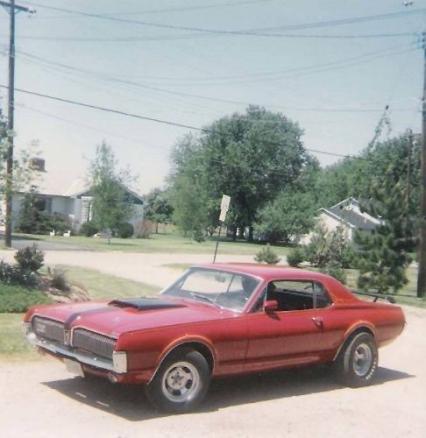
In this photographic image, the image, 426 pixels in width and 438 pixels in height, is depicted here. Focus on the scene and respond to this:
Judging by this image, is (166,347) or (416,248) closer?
(166,347)

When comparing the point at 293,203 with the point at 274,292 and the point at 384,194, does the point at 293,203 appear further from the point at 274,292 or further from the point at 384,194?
the point at 274,292

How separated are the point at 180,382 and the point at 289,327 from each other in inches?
62.9

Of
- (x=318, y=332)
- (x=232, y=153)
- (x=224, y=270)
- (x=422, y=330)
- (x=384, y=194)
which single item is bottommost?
(x=422, y=330)

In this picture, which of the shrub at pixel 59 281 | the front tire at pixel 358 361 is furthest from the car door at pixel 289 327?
the shrub at pixel 59 281

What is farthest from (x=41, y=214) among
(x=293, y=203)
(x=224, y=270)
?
(x=224, y=270)

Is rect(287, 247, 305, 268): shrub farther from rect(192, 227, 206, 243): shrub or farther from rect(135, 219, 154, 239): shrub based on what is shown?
rect(135, 219, 154, 239): shrub

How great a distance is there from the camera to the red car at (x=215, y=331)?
6.31 meters

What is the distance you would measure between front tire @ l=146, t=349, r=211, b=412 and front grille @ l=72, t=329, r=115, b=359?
0.54m

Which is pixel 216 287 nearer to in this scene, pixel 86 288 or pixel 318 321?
pixel 318 321

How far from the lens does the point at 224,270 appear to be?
7910 millimetres

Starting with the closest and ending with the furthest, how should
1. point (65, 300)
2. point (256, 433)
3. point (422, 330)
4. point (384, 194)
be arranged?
point (256, 433)
point (65, 300)
point (422, 330)
point (384, 194)

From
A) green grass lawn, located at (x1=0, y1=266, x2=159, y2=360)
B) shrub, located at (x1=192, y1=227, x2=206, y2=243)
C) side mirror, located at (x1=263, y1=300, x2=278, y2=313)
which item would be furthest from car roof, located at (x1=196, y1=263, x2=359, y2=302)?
shrub, located at (x1=192, y1=227, x2=206, y2=243)

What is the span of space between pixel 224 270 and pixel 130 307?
1417mm

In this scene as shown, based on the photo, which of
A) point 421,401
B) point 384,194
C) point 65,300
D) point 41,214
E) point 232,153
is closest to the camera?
point 421,401
